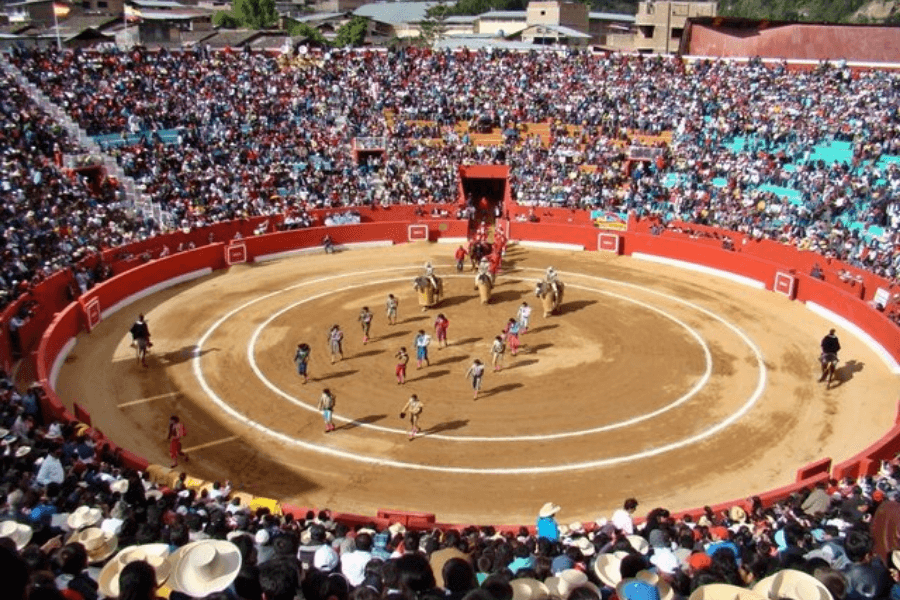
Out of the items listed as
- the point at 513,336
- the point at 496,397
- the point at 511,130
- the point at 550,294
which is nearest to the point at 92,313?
the point at 513,336

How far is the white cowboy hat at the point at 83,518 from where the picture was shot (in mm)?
11180

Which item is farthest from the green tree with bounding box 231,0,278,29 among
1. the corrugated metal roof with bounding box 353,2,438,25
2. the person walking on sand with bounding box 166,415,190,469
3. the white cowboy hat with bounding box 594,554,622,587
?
the white cowboy hat with bounding box 594,554,622,587

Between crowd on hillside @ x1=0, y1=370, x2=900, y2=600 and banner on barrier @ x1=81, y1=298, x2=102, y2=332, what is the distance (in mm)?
9765

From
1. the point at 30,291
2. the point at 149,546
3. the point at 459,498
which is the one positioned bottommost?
the point at 459,498

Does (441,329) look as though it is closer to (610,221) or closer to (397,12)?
(610,221)

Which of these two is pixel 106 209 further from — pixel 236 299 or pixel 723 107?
pixel 723 107

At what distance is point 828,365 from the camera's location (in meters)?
23.8

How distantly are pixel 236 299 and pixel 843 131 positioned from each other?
3187cm

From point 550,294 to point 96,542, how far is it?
20994mm

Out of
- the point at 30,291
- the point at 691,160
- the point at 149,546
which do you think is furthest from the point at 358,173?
the point at 149,546

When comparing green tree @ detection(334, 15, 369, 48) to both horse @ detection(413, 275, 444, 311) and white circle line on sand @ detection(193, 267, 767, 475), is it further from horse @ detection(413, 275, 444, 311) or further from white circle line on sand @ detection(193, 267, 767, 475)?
white circle line on sand @ detection(193, 267, 767, 475)

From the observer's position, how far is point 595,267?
121 ft

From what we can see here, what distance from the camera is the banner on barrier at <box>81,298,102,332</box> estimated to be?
27.9 metres

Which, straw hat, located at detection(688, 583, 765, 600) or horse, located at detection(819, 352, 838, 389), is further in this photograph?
horse, located at detection(819, 352, 838, 389)
